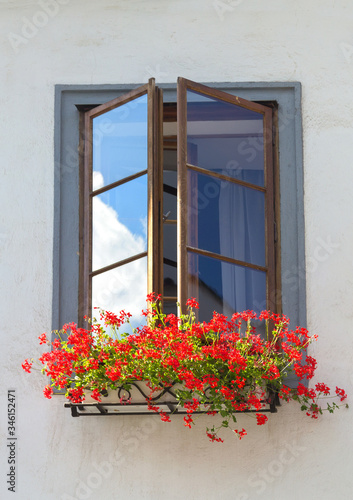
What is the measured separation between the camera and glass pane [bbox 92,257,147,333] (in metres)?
6.96

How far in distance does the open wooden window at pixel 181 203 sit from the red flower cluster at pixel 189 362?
1.18ft

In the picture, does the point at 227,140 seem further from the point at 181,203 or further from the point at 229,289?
the point at 229,289

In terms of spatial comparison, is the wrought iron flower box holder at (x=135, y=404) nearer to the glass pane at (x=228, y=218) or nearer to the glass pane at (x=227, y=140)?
the glass pane at (x=228, y=218)

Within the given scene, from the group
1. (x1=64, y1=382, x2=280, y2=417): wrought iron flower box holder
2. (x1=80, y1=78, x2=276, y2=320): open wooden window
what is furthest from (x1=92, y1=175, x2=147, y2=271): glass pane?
(x1=64, y1=382, x2=280, y2=417): wrought iron flower box holder

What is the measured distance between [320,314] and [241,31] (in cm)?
179

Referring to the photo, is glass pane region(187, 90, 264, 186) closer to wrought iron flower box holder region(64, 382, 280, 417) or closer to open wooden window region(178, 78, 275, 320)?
open wooden window region(178, 78, 275, 320)

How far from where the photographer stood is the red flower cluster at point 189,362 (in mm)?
6352

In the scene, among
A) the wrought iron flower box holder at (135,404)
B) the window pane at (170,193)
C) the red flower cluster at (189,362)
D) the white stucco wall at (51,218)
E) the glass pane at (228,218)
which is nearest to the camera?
the red flower cluster at (189,362)

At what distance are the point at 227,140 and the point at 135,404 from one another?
180cm

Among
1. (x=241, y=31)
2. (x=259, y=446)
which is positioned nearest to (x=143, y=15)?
(x=241, y=31)

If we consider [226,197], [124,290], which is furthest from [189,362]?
[226,197]

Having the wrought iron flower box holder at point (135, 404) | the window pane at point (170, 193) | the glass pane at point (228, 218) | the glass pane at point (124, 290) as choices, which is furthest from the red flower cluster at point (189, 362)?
the window pane at point (170, 193)

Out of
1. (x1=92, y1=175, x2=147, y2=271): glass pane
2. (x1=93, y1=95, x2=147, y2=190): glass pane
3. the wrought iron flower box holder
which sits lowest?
the wrought iron flower box holder

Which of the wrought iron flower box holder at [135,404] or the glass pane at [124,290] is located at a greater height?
the glass pane at [124,290]
